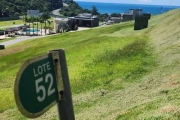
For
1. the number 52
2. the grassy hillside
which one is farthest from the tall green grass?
the number 52

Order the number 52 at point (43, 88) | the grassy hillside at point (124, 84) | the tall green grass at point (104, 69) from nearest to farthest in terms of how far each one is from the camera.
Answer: the number 52 at point (43, 88)
the grassy hillside at point (124, 84)
the tall green grass at point (104, 69)

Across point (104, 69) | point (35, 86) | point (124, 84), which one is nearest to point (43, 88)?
point (35, 86)

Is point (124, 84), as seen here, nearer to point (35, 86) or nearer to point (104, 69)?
point (104, 69)

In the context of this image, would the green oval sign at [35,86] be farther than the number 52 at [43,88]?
No

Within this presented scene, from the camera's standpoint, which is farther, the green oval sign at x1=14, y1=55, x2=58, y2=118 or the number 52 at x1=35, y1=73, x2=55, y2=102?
the number 52 at x1=35, y1=73, x2=55, y2=102

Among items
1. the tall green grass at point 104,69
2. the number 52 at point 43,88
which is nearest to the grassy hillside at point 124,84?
the tall green grass at point 104,69

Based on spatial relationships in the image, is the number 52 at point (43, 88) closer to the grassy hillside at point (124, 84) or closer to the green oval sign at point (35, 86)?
the green oval sign at point (35, 86)

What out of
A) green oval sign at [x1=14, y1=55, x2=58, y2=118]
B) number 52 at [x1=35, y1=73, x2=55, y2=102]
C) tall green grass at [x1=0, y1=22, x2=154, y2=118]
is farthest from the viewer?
tall green grass at [x1=0, y1=22, x2=154, y2=118]

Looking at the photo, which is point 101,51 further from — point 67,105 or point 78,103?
point 67,105

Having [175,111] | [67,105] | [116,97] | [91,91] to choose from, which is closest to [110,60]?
[91,91]

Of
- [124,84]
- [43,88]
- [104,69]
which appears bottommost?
[104,69]

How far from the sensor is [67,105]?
4.57m

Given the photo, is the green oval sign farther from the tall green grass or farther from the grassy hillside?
the tall green grass

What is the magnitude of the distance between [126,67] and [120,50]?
→ 6.66 metres
